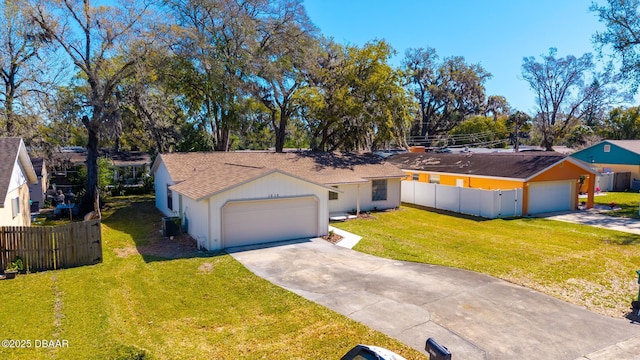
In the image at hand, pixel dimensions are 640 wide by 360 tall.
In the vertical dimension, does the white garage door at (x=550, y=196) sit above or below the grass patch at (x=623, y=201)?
above

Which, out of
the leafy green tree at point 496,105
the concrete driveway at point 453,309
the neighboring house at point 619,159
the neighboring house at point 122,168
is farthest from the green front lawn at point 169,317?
the leafy green tree at point 496,105

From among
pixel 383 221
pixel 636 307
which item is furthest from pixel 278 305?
pixel 383 221

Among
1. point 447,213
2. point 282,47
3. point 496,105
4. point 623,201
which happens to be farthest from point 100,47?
point 496,105

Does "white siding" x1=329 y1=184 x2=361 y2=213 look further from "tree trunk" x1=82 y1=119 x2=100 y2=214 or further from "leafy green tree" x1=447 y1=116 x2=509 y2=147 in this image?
"leafy green tree" x1=447 y1=116 x2=509 y2=147

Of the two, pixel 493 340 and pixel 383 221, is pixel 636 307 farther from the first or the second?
pixel 383 221

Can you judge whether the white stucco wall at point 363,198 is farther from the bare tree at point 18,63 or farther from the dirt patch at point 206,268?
the bare tree at point 18,63

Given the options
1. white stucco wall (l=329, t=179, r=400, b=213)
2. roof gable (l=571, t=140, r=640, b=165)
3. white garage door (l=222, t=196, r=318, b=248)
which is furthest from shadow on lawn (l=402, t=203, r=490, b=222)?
roof gable (l=571, t=140, r=640, b=165)

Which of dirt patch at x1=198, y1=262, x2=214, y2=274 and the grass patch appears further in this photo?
the grass patch
